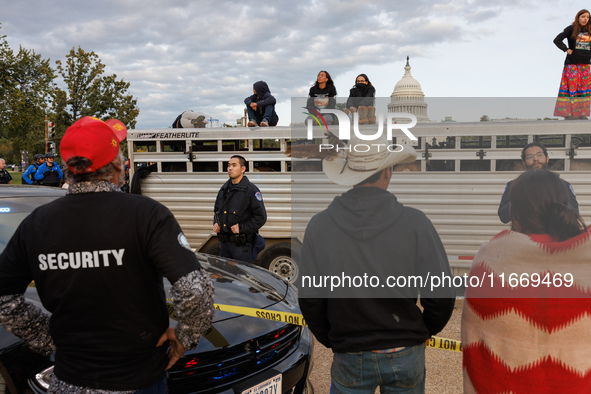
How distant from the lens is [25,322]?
1786mm

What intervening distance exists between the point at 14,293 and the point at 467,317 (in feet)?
5.95

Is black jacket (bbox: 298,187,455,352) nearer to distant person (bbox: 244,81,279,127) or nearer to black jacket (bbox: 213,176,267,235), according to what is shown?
black jacket (bbox: 213,176,267,235)

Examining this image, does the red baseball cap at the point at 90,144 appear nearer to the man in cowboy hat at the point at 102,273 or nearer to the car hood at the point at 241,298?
the man in cowboy hat at the point at 102,273

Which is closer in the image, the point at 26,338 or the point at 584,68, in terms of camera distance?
the point at 26,338

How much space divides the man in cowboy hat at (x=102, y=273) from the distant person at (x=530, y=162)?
1222 mm

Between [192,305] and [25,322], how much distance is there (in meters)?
0.70

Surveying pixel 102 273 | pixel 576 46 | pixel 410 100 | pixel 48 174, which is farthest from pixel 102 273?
pixel 48 174

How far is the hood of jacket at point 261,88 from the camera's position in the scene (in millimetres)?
6854

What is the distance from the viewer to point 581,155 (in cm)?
193

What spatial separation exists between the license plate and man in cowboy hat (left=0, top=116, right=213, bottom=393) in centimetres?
77

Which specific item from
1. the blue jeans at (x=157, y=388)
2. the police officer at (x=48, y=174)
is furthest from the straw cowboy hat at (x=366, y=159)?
the police officer at (x=48, y=174)

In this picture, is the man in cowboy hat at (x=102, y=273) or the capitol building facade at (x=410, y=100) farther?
the capitol building facade at (x=410, y=100)

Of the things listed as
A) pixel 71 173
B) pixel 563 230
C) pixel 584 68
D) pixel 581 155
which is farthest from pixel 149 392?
pixel 584 68

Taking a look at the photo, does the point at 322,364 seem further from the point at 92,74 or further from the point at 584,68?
the point at 92,74
